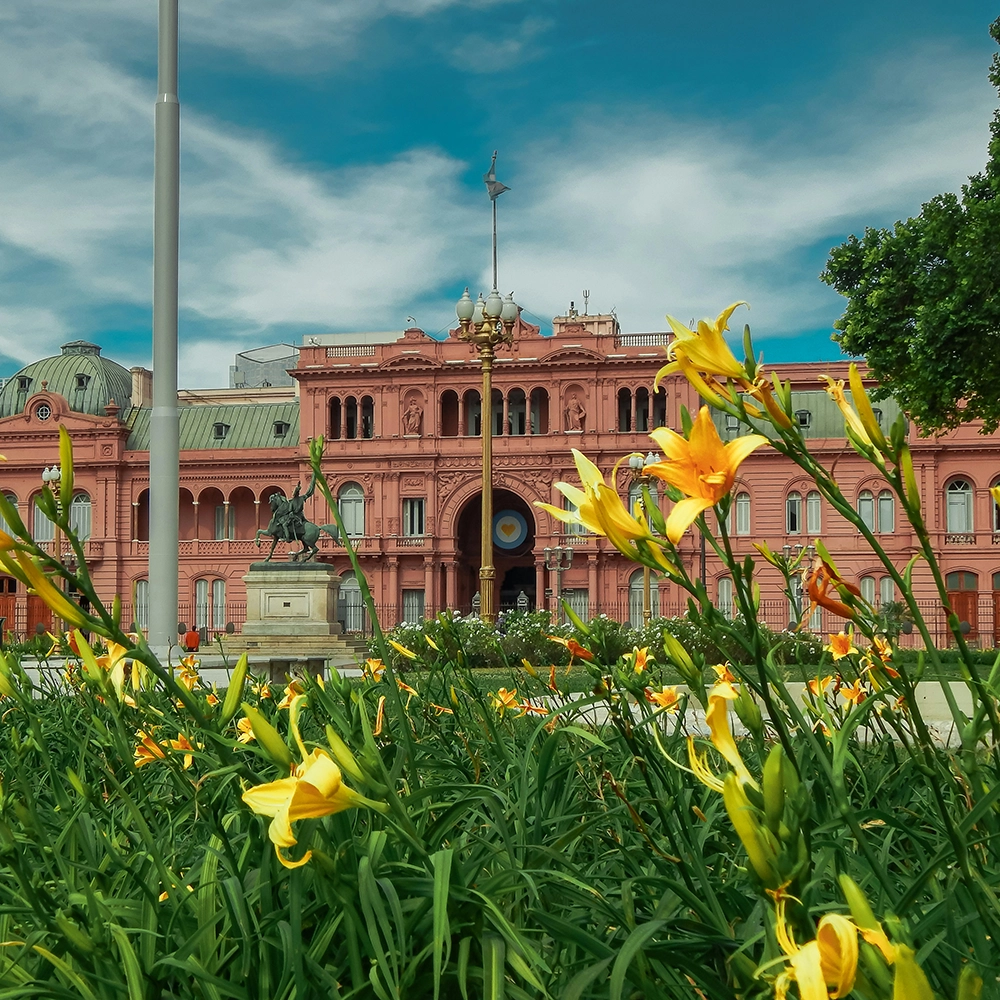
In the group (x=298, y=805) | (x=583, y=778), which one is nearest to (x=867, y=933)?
(x=298, y=805)

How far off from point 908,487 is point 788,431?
0.15 meters

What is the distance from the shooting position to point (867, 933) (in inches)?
33.2

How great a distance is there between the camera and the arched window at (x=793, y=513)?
42344mm

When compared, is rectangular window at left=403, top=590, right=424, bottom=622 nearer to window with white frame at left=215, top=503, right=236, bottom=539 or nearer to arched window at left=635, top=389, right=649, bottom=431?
window with white frame at left=215, top=503, right=236, bottom=539

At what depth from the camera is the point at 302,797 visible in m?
1.09

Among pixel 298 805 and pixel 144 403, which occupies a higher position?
pixel 144 403

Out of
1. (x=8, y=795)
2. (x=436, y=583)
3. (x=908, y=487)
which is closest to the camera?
(x=908, y=487)

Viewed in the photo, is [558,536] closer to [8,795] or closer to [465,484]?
[465,484]

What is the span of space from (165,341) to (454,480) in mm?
31545

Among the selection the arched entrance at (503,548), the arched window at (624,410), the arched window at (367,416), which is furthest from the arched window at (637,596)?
the arched window at (367,416)

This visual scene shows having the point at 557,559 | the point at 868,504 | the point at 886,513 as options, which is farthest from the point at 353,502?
the point at 886,513

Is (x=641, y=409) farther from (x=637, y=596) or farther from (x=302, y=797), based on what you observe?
(x=302, y=797)

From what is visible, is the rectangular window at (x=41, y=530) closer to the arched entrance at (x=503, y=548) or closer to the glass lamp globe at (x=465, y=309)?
the arched entrance at (x=503, y=548)

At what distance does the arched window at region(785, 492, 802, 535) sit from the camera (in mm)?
42344
